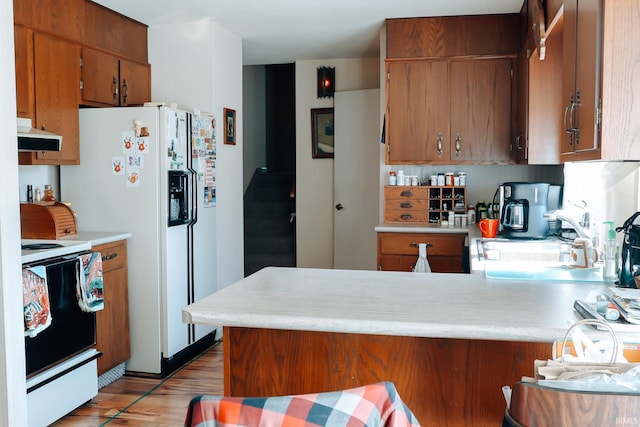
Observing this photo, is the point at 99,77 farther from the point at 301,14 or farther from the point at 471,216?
the point at 471,216

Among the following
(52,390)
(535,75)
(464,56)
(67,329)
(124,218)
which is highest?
(464,56)

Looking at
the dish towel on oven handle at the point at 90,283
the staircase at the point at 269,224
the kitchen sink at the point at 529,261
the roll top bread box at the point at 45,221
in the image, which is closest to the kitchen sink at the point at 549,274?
the kitchen sink at the point at 529,261

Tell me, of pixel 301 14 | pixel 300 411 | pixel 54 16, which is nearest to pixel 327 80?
pixel 301 14

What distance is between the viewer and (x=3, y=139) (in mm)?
2322

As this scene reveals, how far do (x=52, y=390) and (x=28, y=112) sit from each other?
154 cm

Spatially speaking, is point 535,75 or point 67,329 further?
point 535,75

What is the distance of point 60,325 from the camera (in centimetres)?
313

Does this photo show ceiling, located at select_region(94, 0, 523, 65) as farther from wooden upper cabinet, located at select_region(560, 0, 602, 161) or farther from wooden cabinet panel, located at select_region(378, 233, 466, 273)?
wooden upper cabinet, located at select_region(560, 0, 602, 161)

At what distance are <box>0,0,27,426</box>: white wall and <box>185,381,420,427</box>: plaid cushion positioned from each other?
165cm

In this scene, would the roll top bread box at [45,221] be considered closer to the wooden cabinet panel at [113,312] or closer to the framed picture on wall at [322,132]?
the wooden cabinet panel at [113,312]

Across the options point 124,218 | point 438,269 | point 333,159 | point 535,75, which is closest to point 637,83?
point 535,75

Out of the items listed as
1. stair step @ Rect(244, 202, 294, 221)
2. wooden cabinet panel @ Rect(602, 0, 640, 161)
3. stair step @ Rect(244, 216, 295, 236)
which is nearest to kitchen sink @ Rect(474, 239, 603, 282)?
wooden cabinet panel @ Rect(602, 0, 640, 161)

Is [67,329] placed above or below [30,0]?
below

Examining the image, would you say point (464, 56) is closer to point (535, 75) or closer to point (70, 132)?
point (535, 75)
